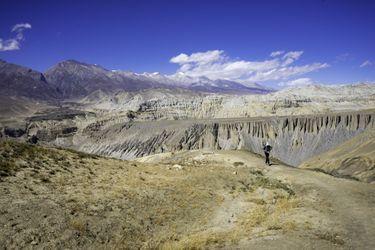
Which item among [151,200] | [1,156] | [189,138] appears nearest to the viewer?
[151,200]

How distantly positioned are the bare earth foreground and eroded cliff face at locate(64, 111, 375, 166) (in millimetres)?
66284

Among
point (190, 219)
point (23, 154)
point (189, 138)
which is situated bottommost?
point (189, 138)

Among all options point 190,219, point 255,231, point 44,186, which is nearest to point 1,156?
point 44,186

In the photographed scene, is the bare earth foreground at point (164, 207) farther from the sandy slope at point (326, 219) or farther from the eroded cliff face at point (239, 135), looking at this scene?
the eroded cliff face at point (239, 135)

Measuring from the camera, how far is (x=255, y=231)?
13.2 meters

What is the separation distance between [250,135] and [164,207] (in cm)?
8121

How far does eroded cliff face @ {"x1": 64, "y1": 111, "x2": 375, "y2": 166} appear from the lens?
8775 centimetres

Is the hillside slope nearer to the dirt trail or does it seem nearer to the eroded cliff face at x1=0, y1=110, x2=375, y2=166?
the eroded cliff face at x1=0, y1=110, x2=375, y2=166

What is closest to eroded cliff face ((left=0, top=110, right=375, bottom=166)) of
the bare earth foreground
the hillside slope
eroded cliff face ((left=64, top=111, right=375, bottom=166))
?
eroded cliff face ((left=64, top=111, right=375, bottom=166))

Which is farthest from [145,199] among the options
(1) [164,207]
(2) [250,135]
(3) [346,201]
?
(2) [250,135]

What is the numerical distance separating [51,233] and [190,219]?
18.6 ft

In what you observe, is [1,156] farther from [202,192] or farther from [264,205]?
[264,205]

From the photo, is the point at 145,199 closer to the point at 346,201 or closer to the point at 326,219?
the point at 326,219

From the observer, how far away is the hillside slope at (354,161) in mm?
53156
